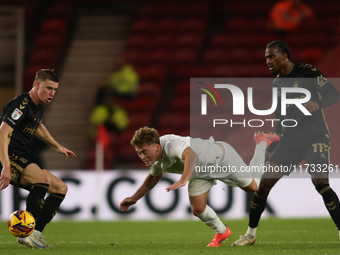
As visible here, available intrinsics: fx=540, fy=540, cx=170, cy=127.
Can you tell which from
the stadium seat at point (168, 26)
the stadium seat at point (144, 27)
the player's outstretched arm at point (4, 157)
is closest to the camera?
the player's outstretched arm at point (4, 157)

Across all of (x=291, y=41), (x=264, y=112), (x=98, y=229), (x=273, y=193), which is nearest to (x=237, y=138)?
(x=264, y=112)

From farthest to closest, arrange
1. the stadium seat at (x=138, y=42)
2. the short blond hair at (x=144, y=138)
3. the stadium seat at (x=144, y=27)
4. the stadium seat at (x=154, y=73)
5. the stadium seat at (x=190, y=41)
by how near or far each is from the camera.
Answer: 1. the stadium seat at (x=144, y=27)
2. the stadium seat at (x=138, y=42)
3. the stadium seat at (x=190, y=41)
4. the stadium seat at (x=154, y=73)
5. the short blond hair at (x=144, y=138)

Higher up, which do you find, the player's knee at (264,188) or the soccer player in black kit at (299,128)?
the soccer player in black kit at (299,128)

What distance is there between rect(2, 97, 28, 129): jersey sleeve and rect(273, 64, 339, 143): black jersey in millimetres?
2314

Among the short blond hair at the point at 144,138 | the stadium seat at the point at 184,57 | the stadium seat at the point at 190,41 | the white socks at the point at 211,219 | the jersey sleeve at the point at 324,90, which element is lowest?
the white socks at the point at 211,219

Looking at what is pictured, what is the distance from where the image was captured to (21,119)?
477 cm

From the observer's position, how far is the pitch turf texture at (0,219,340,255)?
185 inches

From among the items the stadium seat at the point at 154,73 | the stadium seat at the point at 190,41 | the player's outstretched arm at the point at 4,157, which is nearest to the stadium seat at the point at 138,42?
the stadium seat at the point at 190,41

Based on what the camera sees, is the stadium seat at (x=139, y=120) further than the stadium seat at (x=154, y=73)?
No

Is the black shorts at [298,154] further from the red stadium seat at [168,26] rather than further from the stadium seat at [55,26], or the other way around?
the stadium seat at [55,26]

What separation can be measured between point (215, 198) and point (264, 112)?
260 centimetres

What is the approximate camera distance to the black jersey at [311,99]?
15.8 feet

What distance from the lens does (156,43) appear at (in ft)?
44.9

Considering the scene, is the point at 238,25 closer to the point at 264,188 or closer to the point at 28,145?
the point at 264,188
